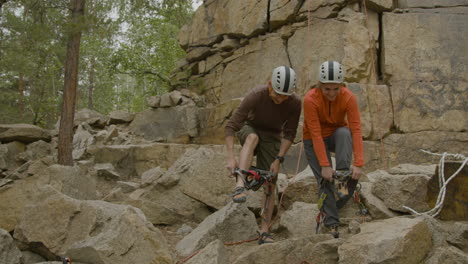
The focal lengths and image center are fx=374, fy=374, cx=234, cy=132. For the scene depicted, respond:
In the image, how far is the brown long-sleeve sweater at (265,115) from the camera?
4.20m

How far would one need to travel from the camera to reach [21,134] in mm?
11523

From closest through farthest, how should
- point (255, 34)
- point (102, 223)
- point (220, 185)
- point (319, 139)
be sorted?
1. point (319, 139)
2. point (102, 223)
3. point (220, 185)
4. point (255, 34)

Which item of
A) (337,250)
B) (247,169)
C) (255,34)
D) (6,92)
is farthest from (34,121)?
(337,250)

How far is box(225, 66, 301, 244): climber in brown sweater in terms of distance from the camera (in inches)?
158

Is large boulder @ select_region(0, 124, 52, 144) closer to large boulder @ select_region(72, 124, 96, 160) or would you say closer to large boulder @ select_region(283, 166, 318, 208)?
large boulder @ select_region(72, 124, 96, 160)

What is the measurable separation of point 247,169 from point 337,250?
1295 mm

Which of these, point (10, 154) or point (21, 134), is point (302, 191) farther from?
point (21, 134)

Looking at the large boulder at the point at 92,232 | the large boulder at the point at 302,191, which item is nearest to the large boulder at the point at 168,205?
the large boulder at the point at 92,232

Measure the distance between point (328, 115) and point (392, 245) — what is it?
1.45 metres

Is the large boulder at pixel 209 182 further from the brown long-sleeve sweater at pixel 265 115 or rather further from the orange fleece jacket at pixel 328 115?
the orange fleece jacket at pixel 328 115

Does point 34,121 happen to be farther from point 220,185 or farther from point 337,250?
point 337,250

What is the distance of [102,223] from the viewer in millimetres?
4438

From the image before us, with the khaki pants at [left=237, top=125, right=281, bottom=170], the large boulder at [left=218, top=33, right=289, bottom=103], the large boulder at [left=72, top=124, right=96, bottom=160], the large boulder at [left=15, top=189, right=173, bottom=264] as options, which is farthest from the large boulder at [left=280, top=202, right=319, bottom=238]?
the large boulder at [left=72, top=124, right=96, bottom=160]

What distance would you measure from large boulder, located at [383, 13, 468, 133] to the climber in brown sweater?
16.0ft
